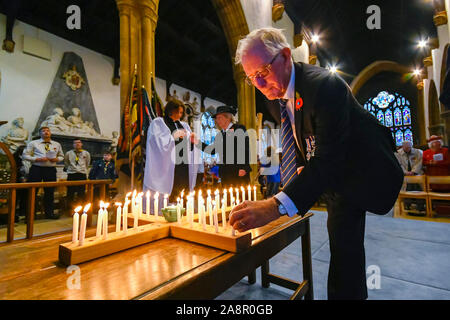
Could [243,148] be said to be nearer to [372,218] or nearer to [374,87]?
[372,218]

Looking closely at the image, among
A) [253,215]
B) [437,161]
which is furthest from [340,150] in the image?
[437,161]

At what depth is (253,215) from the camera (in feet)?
2.62

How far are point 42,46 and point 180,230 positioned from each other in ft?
28.9

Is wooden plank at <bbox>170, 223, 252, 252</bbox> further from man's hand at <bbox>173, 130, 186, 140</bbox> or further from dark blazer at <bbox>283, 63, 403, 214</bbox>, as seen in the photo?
man's hand at <bbox>173, 130, 186, 140</bbox>

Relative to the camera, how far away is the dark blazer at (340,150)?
84cm

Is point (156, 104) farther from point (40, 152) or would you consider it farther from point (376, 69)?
point (376, 69)

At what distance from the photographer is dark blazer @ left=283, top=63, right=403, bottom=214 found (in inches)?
33.1

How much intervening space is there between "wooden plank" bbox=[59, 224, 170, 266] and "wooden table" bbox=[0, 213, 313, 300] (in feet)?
0.08

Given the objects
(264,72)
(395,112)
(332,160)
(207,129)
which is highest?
(395,112)

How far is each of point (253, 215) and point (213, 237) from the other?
0.82ft

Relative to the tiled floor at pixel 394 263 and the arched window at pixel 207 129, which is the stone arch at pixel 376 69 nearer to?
the arched window at pixel 207 129

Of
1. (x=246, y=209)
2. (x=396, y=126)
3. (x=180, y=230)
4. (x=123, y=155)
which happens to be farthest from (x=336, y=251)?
(x=396, y=126)

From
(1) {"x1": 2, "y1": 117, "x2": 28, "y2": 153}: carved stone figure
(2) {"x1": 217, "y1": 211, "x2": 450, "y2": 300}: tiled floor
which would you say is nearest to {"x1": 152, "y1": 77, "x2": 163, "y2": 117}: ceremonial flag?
(2) {"x1": 217, "y1": 211, "x2": 450, "y2": 300}: tiled floor

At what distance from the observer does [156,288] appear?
60 cm
